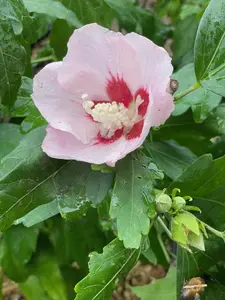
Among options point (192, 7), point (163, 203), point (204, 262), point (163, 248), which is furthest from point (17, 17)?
point (192, 7)

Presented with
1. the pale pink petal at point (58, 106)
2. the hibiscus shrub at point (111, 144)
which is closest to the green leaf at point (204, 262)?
the hibiscus shrub at point (111, 144)

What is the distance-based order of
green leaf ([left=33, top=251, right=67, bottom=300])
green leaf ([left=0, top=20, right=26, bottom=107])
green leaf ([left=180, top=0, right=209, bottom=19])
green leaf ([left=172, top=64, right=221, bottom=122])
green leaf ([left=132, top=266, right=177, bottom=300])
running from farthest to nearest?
green leaf ([left=180, top=0, right=209, bottom=19])
green leaf ([left=33, top=251, right=67, bottom=300])
green leaf ([left=132, top=266, right=177, bottom=300])
green leaf ([left=172, top=64, right=221, bottom=122])
green leaf ([left=0, top=20, right=26, bottom=107])

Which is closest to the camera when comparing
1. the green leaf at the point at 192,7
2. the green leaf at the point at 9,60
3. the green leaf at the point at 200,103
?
the green leaf at the point at 9,60

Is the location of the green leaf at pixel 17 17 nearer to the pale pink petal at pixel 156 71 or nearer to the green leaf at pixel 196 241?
the pale pink petal at pixel 156 71

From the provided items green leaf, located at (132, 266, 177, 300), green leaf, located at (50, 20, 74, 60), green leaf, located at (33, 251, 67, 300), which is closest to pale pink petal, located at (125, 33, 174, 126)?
green leaf, located at (50, 20, 74, 60)

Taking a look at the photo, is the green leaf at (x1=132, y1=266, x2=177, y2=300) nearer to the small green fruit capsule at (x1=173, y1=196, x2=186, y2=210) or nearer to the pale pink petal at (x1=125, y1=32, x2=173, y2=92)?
the small green fruit capsule at (x1=173, y1=196, x2=186, y2=210)

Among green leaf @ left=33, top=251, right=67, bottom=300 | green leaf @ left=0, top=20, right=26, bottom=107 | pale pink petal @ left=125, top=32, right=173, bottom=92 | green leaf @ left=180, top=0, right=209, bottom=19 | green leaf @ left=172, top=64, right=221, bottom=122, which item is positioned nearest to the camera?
pale pink petal @ left=125, top=32, right=173, bottom=92
